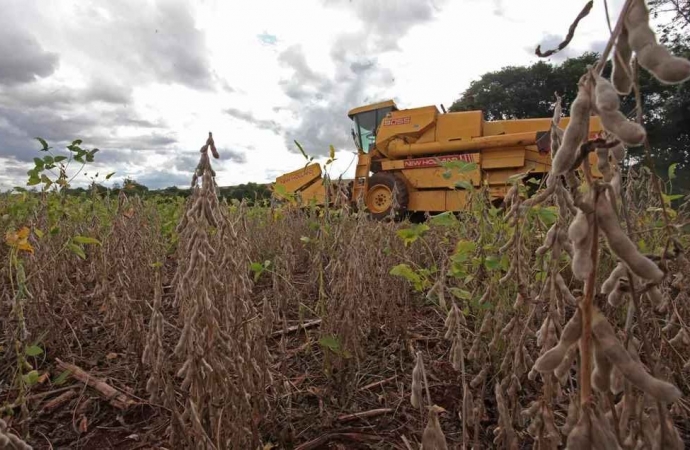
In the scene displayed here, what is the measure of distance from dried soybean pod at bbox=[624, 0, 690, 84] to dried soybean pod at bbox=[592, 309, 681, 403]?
1.10ft

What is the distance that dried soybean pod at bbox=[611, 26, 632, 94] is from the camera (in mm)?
630

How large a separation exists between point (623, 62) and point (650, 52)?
6 centimetres

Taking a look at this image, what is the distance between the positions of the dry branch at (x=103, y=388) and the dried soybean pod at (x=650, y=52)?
207 cm

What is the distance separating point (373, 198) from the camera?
462 inches

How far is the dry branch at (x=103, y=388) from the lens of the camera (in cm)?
188

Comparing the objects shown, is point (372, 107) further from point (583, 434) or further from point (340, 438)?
point (583, 434)

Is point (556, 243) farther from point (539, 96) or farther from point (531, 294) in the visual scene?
point (539, 96)

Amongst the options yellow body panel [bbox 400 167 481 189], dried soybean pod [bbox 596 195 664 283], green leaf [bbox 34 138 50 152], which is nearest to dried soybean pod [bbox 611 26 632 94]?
dried soybean pod [bbox 596 195 664 283]

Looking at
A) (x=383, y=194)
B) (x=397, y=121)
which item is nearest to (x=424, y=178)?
(x=383, y=194)

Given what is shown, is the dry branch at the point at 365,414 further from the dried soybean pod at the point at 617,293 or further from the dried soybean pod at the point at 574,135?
the dried soybean pod at the point at 574,135

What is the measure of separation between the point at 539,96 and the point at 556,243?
3278 cm

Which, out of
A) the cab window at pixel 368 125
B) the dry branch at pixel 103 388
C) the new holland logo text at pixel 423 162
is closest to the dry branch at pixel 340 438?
the dry branch at pixel 103 388

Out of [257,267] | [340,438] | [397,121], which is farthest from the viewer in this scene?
[397,121]

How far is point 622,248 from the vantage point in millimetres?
562
